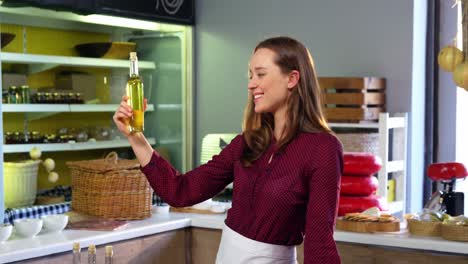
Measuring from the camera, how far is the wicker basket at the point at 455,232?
9.08 ft

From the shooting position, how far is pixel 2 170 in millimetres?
4332

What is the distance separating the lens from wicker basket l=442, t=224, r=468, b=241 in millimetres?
2768

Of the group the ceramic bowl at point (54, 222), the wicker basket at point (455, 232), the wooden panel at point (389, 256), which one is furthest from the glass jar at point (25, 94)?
the wicker basket at point (455, 232)

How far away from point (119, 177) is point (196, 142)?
111 inches

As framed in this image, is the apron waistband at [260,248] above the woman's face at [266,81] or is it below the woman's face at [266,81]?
below

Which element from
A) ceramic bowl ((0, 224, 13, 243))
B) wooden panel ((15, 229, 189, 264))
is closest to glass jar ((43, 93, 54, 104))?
wooden panel ((15, 229, 189, 264))

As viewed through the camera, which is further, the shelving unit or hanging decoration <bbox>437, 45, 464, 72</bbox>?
the shelving unit

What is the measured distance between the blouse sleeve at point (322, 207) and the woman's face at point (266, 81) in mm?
190

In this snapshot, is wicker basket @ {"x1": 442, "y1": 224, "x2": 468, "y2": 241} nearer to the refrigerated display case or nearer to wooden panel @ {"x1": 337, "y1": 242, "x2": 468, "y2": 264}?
wooden panel @ {"x1": 337, "y1": 242, "x2": 468, "y2": 264}

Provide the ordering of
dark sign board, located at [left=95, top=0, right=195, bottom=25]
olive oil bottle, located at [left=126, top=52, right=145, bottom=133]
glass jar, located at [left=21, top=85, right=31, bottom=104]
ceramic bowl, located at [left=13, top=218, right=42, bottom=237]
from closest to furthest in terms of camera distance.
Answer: olive oil bottle, located at [left=126, top=52, right=145, bottom=133] < ceramic bowl, located at [left=13, top=218, right=42, bottom=237] < glass jar, located at [left=21, top=85, right=31, bottom=104] < dark sign board, located at [left=95, top=0, right=195, bottom=25]

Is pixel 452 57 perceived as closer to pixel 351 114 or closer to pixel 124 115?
pixel 351 114

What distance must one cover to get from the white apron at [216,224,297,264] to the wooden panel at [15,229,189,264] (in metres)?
0.75

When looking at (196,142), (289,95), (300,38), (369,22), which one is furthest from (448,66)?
(196,142)

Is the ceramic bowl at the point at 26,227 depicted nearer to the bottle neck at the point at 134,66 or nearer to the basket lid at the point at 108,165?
the basket lid at the point at 108,165
